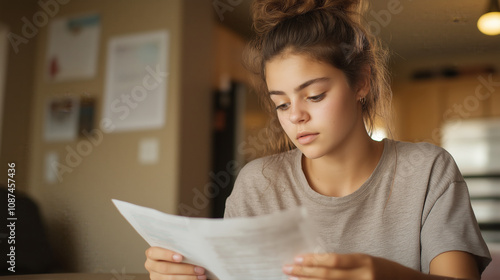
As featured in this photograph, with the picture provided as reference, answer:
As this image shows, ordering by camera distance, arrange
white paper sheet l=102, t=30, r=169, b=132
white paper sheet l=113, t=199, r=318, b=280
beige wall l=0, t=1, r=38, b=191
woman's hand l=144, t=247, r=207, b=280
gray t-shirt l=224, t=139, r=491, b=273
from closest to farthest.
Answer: white paper sheet l=113, t=199, r=318, b=280, woman's hand l=144, t=247, r=207, b=280, gray t-shirt l=224, t=139, r=491, b=273, beige wall l=0, t=1, r=38, b=191, white paper sheet l=102, t=30, r=169, b=132

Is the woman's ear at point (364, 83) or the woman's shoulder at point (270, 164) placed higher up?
the woman's ear at point (364, 83)

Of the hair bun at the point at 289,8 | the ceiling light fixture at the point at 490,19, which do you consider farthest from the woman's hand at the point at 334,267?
the ceiling light fixture at the point at 490,19

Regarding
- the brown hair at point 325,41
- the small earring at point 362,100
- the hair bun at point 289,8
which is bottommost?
the small earring at point 362,100

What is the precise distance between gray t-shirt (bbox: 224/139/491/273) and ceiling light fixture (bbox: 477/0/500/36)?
3.47ft

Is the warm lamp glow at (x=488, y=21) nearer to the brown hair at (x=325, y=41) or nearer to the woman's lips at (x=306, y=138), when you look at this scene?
the brown hair at (x=325, y=41)

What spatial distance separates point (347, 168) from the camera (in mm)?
879

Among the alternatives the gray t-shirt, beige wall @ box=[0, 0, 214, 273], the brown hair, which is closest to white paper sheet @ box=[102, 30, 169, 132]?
beige wall @ box=[0, 0, 214, 273]

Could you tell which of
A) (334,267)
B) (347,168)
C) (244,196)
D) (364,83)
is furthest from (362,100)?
(334,267)

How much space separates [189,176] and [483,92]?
2966 millimetres

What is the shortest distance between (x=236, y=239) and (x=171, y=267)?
183 millimetres

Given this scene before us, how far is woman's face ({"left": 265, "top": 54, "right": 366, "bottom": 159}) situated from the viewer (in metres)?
0.79

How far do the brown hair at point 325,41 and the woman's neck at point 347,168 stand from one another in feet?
0.34

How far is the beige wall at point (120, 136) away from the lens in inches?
65.8

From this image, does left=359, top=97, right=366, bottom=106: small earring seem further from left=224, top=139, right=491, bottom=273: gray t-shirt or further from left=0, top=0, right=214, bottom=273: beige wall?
left=0, top=0, right=214, bottom=273: beige wall
